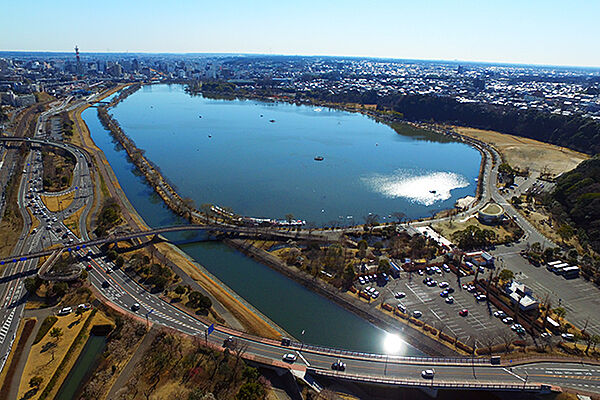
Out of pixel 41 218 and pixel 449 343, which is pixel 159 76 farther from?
pixel 449 343

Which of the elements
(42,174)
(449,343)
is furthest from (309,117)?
(449,343)

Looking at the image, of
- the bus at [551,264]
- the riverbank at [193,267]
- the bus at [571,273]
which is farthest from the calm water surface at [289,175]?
the bus at [571,273]

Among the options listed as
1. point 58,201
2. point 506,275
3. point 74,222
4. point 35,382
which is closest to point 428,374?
point 506,275

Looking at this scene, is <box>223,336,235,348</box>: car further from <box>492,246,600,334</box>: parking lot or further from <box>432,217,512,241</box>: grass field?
<box>432,217,512,241</box>: grass field

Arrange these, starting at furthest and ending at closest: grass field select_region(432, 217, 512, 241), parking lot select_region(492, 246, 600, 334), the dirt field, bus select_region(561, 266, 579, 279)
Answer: the dirt field → grass field select_region(432, 217, 512, 241) → bus select_region(561, 266, 579, 279) → parking lot select_region(492, 246, 600, 334)

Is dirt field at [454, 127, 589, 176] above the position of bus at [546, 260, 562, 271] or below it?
above

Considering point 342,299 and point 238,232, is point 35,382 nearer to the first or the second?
point 342,299

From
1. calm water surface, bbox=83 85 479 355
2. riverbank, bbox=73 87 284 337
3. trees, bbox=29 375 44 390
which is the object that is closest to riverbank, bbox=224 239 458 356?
calm water surface, bbox=83 85 479 355
